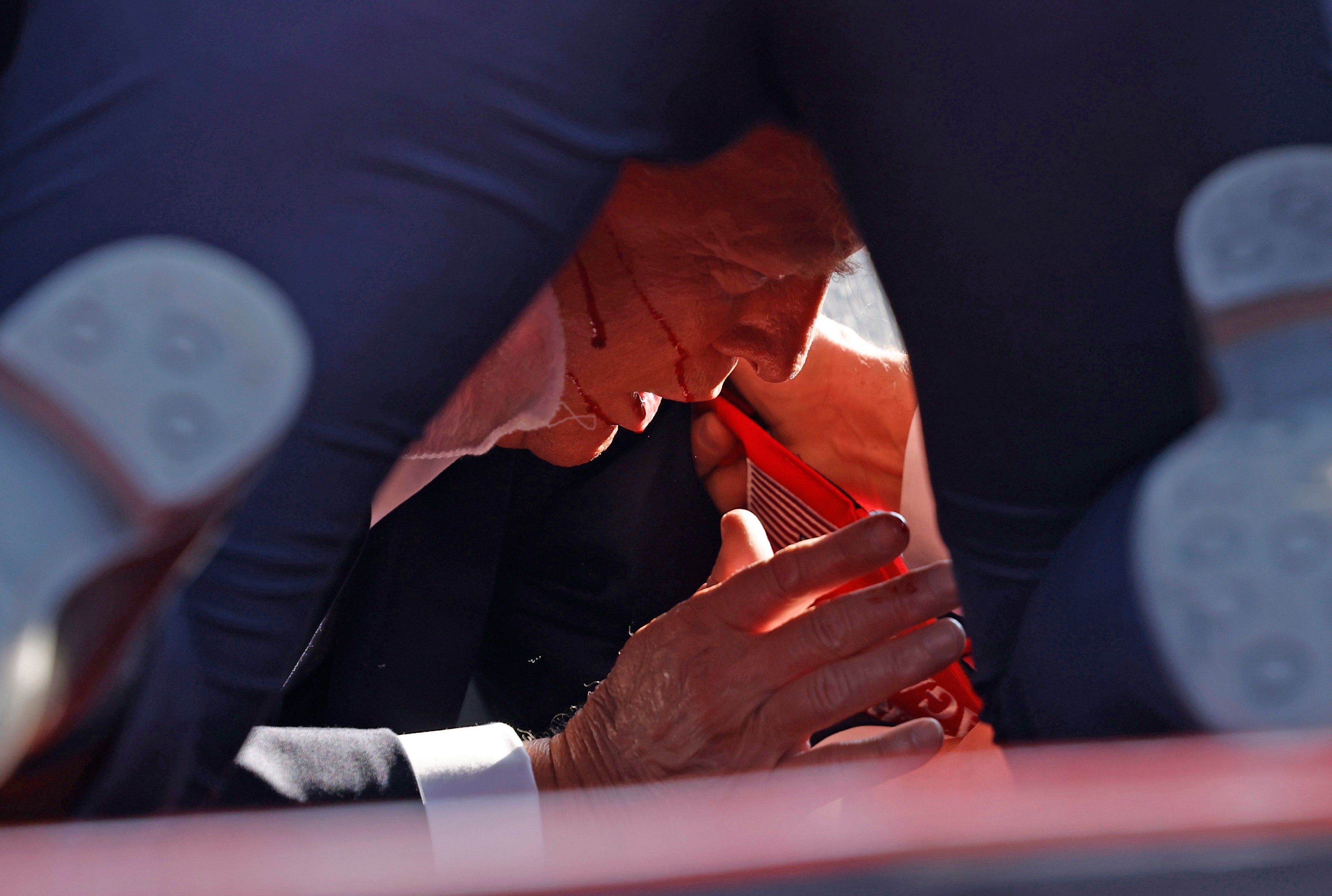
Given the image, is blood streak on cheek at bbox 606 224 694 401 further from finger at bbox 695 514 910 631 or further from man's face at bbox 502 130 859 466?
finger at bbox 695 514 910 631

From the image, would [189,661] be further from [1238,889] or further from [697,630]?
[697,630]

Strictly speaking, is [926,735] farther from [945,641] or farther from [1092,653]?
[1092,653]

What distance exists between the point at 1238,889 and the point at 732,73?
0.39m

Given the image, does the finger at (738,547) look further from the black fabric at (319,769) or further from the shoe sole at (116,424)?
the shoe sole at (116,424)

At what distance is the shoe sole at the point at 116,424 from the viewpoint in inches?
12.2

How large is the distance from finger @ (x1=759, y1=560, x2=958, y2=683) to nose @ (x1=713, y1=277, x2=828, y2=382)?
231 mm

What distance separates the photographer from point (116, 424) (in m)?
0.31

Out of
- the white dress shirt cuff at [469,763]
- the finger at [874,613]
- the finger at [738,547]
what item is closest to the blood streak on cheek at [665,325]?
the finger at [738,547]

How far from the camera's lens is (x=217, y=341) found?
1.07 feet

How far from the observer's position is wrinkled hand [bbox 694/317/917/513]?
4.81 feet

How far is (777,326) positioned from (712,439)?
1.51ft

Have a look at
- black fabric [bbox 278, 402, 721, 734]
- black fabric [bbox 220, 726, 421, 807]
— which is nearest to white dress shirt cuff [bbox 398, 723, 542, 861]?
black fabric [bbox 220, 726, 421, 807]

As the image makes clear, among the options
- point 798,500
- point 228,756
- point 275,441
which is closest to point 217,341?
point 275,441

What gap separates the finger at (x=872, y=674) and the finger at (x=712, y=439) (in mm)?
553
